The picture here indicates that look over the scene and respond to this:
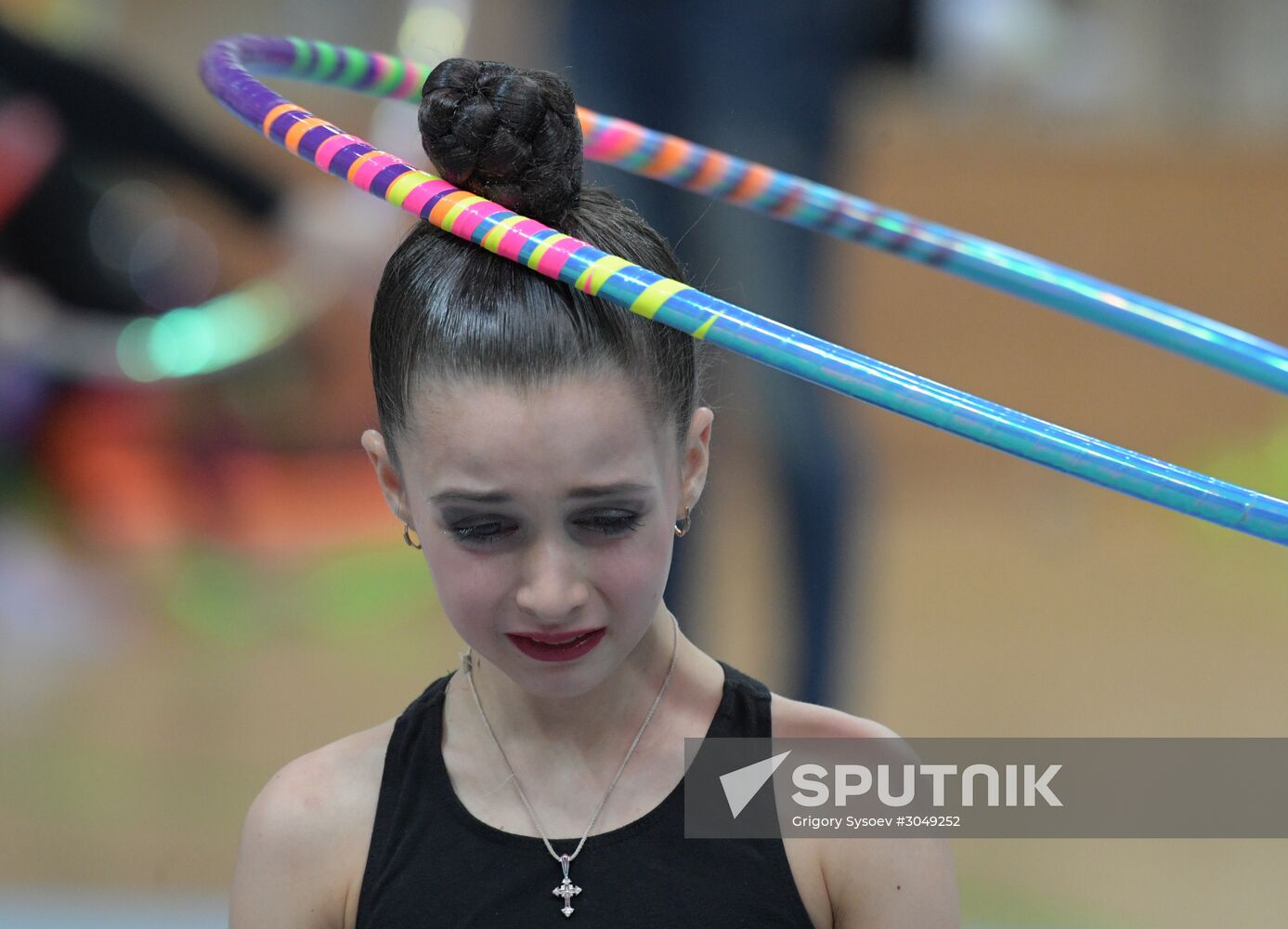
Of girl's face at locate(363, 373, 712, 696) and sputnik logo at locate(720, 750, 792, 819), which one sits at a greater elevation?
girl's face at locate(363, 373, 712, 696)

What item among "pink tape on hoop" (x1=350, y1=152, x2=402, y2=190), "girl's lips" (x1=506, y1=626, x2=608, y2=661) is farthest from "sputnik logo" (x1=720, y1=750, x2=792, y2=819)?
"pink tape on hoop" (x1=350, y1=152, x2=402, y2=190)

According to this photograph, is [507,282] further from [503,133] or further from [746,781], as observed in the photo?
[746,781]

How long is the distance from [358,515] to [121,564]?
53 centimetres

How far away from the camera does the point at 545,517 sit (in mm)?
804

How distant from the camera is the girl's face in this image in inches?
31.5

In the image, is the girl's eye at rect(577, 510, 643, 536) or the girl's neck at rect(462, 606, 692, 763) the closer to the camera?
the girl's eye at rect(577, 510, 643, 536)

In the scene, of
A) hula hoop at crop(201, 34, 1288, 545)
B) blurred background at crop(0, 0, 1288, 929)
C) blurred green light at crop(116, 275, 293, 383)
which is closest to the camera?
hula hoop at crop(201, 34, 1288, 545)

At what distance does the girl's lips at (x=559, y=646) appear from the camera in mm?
833

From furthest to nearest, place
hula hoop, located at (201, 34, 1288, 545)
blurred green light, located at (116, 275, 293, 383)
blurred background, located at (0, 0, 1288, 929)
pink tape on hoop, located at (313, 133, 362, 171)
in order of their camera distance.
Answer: blurred green light, located at (116, 275, 293, 383), blurred background, located at (0, 0, 1288, 929), pink tape on hoop, located at (313, 133, 362, 171), hula hoop, located at (201, 34, 1288, 545)

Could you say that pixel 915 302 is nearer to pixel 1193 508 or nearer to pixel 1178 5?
pixel 1178 5

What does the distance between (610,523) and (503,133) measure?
21cm

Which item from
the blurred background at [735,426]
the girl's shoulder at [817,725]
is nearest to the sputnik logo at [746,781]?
the girl's shoulder at [817,725]

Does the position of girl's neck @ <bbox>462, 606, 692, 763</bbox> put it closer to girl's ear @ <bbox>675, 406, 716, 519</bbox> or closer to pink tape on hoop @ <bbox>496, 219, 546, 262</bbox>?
girl's ear @ <bbox>675, 406, 716, 519</bbox>

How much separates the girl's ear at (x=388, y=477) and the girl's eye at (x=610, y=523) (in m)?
0.12
